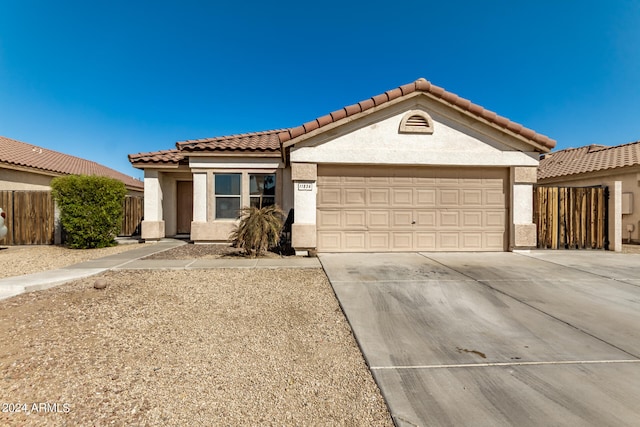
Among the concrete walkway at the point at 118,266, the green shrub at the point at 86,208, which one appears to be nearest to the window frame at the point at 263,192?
the concrete walkway at the point at 118,266

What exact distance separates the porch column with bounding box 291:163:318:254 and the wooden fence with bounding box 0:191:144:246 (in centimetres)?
942

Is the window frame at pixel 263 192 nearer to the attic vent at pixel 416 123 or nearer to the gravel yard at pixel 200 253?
the gravel yard at pixel 200 253

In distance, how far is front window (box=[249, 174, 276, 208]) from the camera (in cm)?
1097

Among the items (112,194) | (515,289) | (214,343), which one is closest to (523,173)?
(515,289)

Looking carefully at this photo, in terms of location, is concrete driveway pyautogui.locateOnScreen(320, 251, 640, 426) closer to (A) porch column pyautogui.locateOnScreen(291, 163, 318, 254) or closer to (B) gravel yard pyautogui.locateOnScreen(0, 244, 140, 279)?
(A) porch column pyautogui.locateOnScreen(291, 163, 318, 254)

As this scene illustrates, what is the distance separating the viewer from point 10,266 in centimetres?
693

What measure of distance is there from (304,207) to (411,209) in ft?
10.6

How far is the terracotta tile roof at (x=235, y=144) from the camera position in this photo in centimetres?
1068

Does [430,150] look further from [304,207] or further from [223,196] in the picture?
[223,196]

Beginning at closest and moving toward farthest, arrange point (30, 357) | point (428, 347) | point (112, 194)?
point (30, 357) < point (428, 347) < point (112, 194)

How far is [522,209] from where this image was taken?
28.6 ft

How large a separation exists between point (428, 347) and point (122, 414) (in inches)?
112

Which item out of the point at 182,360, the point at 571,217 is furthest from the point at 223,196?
the point at 571,217

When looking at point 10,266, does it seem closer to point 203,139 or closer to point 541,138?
point 203,139
